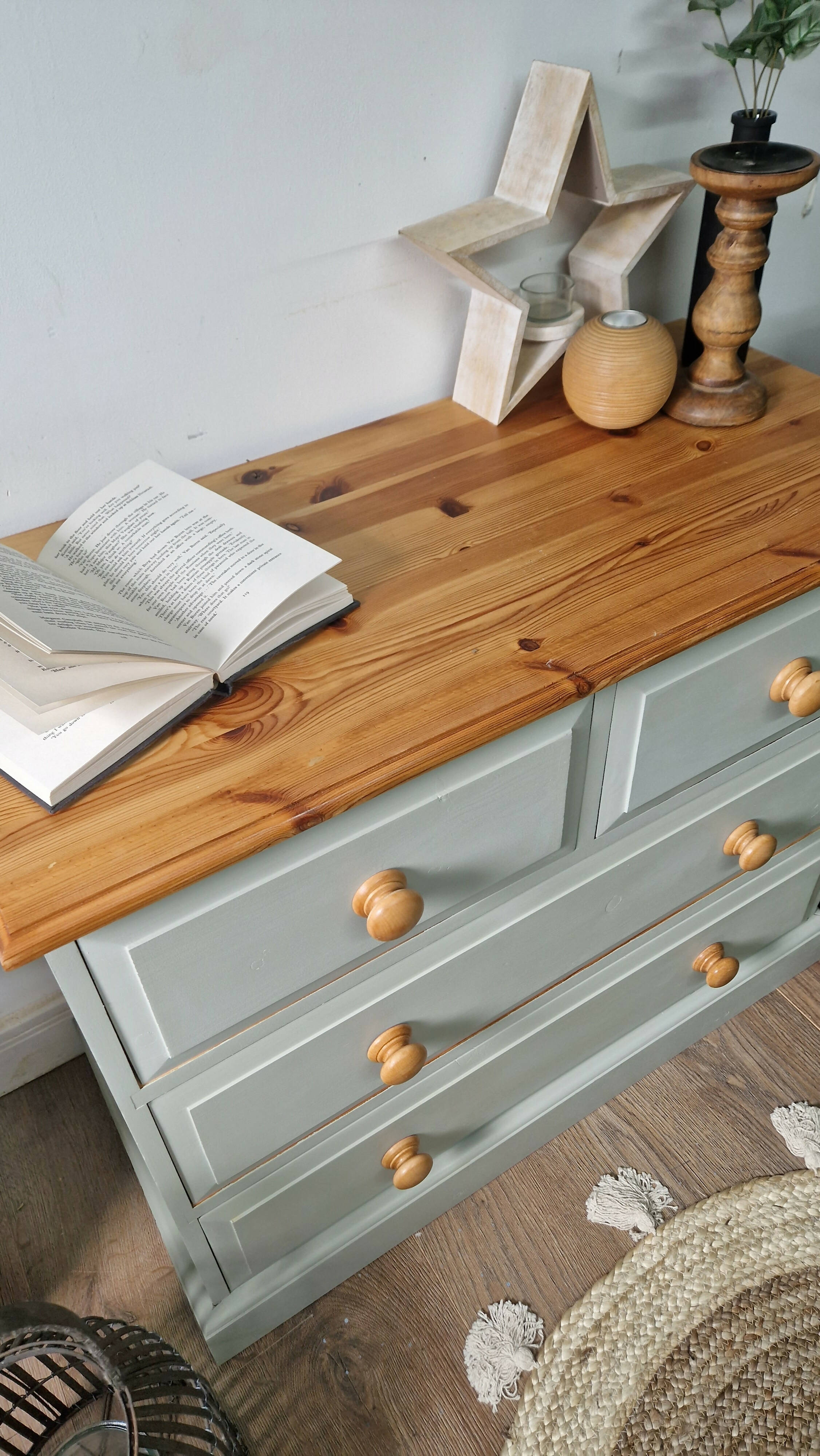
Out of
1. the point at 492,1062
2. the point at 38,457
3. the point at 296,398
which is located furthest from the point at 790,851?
the point at 38,457

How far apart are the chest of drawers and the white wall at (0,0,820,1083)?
0.09 meters

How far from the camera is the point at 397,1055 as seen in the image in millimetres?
839

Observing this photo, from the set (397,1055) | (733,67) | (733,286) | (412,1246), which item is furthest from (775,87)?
(412,1246)

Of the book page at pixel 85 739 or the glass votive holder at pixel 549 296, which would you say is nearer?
the book page at pixel 85 739

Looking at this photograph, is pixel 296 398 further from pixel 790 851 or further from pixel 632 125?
pixel 790 851

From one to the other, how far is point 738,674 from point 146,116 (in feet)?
2.30

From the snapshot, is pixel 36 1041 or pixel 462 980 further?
pixel 36 1041

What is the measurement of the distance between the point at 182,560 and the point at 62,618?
0.15 meters

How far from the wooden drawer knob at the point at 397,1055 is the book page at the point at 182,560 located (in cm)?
38

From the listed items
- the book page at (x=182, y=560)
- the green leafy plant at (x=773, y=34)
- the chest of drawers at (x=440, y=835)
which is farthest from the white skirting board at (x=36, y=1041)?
the green leafy plant at (x=773, y=34)

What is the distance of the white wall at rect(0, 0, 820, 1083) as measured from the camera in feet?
2.56

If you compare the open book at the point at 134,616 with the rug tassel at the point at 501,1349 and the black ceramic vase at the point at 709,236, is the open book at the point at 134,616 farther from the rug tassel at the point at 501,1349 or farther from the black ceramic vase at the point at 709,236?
the rug tassel at the point at 501,1349

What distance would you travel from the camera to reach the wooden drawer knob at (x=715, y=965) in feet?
3.79

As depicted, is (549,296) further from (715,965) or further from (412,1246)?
(412,1246)
